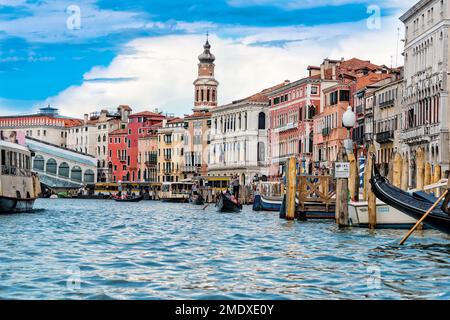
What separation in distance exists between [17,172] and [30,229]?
8855 millimetres

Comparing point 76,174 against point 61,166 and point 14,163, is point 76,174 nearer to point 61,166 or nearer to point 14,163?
point 61,166

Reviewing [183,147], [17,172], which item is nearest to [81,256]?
[17,172]

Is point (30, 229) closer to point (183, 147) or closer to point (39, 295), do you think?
point (39, 295)

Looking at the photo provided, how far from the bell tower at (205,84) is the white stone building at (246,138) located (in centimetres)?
971

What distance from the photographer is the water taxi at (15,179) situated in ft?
91.5

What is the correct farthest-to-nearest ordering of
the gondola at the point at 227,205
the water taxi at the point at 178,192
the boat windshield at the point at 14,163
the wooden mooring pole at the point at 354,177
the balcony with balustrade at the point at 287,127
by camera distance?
the water taxi at the point at 178,192, the balcony with balustrade at the point at 287,127, the gondola at the point at 227,205, the boat windshield at the point at 14,163, the wooden mooring pole at the point at 354,177

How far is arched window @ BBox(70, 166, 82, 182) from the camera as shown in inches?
3920

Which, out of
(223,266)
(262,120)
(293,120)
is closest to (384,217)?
(223,266)

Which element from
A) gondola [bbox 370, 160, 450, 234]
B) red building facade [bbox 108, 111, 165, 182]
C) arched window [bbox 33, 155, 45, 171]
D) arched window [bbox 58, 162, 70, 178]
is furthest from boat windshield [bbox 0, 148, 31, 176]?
arched window [bbox 58, 162, 70, 178]

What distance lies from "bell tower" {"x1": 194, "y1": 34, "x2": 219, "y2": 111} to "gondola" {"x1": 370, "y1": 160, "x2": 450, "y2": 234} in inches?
2808

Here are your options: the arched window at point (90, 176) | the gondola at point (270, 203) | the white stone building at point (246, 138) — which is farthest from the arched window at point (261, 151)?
the gondola at point (270, 203)

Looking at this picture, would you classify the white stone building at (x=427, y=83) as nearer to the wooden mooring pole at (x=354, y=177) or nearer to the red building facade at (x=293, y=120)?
the red building facade at (x=293, y=120)

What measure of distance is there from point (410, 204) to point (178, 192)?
191 ft

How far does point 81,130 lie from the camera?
107750 mm
